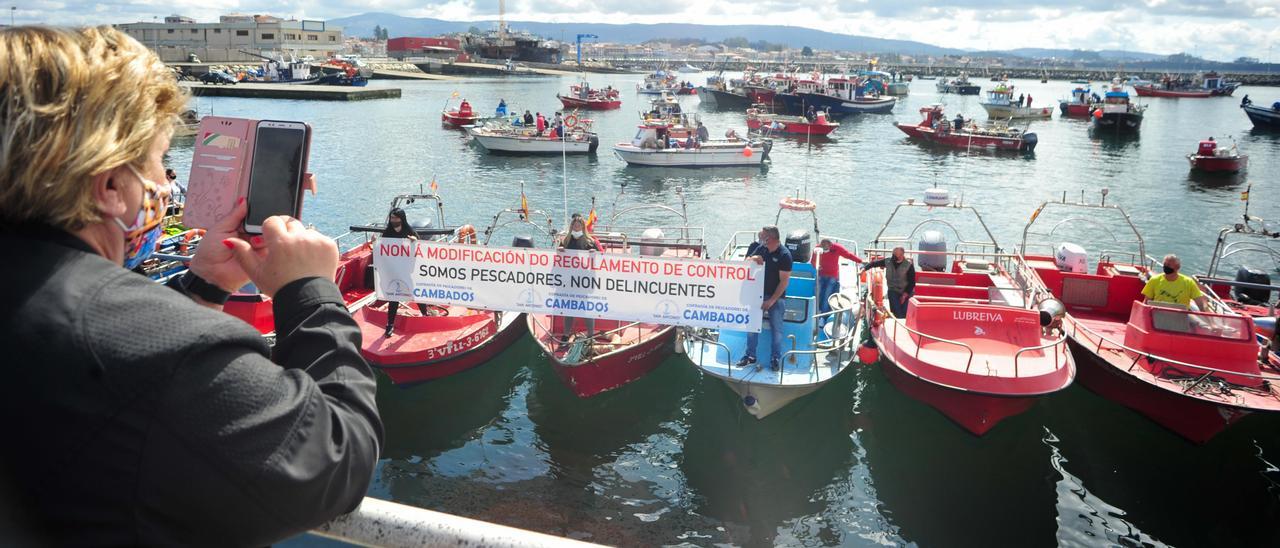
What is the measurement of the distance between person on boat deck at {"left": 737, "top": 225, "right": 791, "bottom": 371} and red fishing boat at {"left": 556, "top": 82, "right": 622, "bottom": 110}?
202 feet

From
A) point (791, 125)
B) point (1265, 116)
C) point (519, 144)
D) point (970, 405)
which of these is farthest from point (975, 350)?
point (1265, 116)

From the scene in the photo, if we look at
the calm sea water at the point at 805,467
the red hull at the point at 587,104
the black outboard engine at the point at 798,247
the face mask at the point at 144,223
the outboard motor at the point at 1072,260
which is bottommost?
the calm sea water at the point at 805,467

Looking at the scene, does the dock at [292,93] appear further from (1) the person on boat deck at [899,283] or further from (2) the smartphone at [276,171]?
(2) the smartphone at [276,171]

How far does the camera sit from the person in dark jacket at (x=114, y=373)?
3.83ft

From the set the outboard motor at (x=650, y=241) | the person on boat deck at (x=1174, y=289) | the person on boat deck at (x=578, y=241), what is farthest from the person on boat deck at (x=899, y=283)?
the person on boat deck at (x=578, y=241)

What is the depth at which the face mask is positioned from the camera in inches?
56.7

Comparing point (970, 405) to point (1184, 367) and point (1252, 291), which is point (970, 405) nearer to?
point (1184, 367)

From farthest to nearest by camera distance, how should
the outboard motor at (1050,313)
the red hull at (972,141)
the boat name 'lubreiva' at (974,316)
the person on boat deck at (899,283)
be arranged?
1. the red hull at (972,141)
2. the person on boat deck at (899,283)
3. the outboard motor at (1050,313)
4. the boat name 'lubreiva' at (974,316)

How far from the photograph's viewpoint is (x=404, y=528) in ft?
6.36

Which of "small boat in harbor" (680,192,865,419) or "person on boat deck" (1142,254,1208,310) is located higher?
"person on boat deck" (1142,254,1208,310)

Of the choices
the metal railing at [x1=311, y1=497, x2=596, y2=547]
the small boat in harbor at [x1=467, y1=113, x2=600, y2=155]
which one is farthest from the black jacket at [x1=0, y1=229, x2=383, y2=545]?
the small boat in harbor at [x1=467, y1=113, x2=600, y2=155]

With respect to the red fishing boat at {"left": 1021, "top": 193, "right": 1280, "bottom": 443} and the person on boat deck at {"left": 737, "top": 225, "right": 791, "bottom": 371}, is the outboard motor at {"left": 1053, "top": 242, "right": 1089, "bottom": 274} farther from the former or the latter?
the person on boat deck at {"left": 737, "top": 225, "right": 791, "bottom": 371}

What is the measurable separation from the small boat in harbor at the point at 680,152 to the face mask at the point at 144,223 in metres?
38.0

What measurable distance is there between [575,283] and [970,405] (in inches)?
222
